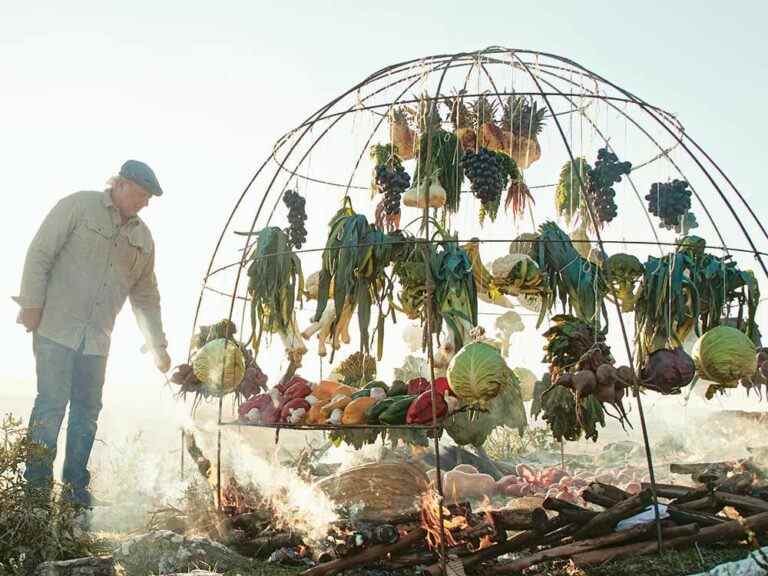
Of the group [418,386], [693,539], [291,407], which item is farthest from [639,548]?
[291,407]

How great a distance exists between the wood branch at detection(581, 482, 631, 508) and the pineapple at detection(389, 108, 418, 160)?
8.98 feet

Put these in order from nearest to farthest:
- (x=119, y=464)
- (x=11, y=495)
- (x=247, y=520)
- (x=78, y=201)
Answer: (x=11, y=495) → (x=247, y=520) → (x=78, y=201) → (x=119, y=464)

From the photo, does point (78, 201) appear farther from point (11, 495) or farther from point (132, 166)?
point (11, 495)

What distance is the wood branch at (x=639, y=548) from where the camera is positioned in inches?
155

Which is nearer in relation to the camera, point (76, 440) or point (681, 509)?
point (681, 509)

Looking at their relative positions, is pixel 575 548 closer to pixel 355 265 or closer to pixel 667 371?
pixel 667 371

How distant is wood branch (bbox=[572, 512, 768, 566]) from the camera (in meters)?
3.95

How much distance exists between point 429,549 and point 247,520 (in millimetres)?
1345

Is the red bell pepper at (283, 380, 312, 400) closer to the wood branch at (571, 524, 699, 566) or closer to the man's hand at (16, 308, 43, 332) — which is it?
the man's hand at (16, 308, 43, 332)

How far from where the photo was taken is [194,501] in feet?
16.8

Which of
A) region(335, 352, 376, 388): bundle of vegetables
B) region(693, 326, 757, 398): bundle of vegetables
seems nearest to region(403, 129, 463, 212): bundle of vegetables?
region(335, 352, 376, 388): bundle of vegetables

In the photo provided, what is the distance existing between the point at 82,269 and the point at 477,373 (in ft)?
9.47

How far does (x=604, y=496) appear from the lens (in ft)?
14.5

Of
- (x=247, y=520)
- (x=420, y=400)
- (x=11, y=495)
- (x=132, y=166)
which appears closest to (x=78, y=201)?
(x=132, y=166)
